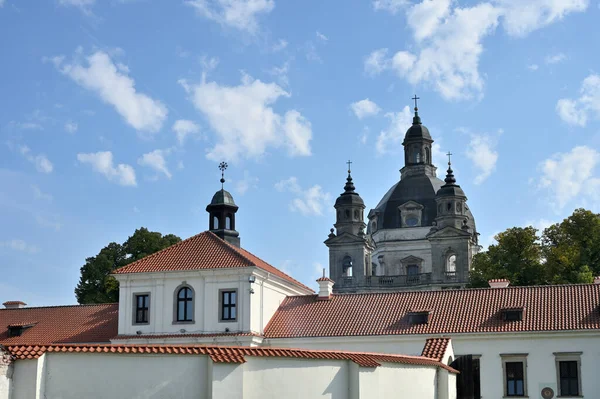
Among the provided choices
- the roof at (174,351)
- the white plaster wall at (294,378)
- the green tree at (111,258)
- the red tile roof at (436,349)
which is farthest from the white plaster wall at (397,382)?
the green tree at (111,258)

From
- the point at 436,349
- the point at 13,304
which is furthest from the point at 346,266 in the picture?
the point at 436,349

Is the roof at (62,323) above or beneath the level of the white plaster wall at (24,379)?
above

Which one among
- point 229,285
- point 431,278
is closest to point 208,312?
point 229,285

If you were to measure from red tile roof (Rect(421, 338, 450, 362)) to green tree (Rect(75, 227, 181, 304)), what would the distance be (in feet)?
118

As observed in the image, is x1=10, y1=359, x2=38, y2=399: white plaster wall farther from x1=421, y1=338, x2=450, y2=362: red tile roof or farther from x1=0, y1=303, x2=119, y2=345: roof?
x1=0, y1=303, x2=119, y2=345: roof

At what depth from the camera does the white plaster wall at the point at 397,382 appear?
2116 cm

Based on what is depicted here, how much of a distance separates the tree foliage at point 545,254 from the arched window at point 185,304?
2366cm

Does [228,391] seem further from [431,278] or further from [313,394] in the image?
[431,278]

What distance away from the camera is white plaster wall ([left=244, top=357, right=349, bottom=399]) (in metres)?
19.2

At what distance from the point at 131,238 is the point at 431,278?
1024 inches

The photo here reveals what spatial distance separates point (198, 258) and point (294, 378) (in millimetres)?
20241

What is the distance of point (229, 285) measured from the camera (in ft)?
126

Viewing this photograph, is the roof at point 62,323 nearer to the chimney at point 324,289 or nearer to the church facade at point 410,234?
the chimney at point 324,289

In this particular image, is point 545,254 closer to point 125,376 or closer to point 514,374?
point 514,374
